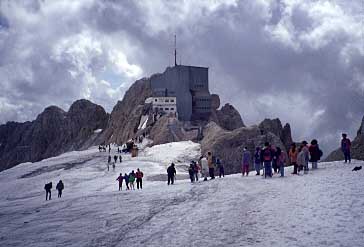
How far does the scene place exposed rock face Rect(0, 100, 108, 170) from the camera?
433ft

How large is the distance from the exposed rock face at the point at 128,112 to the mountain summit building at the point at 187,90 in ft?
23.6

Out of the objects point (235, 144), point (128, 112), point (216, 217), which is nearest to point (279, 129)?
point (235, 144)

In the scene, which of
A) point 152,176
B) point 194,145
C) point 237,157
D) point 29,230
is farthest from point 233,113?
point 29,230

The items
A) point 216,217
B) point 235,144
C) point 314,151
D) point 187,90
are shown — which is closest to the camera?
point 216,217

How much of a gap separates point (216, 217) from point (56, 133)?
131051 millimetres

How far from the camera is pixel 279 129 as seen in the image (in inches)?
2606

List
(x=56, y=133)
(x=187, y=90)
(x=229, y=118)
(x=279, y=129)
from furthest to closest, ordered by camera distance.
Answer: (x=56, y=133)
(x=229, y=118)
(x=187, y=90)
(x=279, y=129)

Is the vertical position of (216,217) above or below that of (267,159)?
below

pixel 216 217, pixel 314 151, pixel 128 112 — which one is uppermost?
pixel 128 112

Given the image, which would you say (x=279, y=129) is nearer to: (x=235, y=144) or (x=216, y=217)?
(x=235, y=144)

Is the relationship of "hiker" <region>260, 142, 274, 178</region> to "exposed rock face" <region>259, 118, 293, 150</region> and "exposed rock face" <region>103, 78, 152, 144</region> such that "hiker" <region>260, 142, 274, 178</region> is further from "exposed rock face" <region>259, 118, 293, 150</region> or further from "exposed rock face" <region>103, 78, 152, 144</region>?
"exposed rock face" <region>103, 78, 152, 144</region>

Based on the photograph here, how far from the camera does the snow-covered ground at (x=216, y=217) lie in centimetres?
1094

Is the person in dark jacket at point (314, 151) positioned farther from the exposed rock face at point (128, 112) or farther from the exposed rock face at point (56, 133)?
the exposed rock face at point (56, 133)

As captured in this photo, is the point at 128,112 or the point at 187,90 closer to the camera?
the point at 187,90
